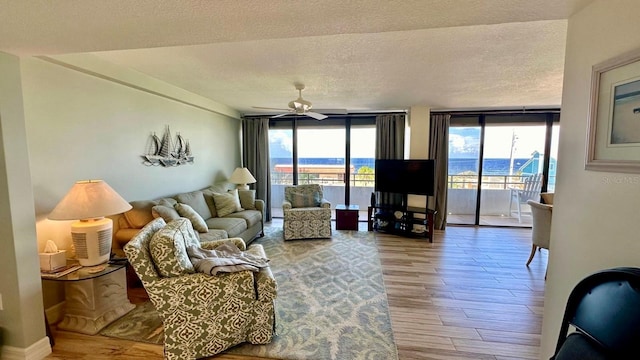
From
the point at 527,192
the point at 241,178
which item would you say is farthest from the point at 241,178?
the point at 527,192

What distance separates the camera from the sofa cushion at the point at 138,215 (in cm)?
308

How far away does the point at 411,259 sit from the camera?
3982 millimetres

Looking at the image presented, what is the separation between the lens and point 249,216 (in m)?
4.44

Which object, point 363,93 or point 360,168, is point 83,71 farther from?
point 360,168

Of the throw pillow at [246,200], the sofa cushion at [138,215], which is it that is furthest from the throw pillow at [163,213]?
the throw pillow at [246,200]

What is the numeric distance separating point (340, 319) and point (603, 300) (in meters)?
1.95

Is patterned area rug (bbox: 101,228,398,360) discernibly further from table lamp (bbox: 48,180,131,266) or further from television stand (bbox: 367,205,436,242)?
television stand (bbox: 367,205,436,242)

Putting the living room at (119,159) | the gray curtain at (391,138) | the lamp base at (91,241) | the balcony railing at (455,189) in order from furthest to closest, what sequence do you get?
the balcony railing at (455,189), the gray curtain at (391,138), the lamp base at (91,241), the living room at (119,159)

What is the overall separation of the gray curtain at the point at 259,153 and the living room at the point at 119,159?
2.04 m

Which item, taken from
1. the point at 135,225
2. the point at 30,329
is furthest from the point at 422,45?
the point at 30,329

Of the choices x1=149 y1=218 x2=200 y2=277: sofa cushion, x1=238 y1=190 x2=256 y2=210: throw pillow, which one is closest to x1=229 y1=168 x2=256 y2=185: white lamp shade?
x1=238 y1=190 x2=256 y2=210: throw pillow

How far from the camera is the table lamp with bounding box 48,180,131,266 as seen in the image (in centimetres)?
221

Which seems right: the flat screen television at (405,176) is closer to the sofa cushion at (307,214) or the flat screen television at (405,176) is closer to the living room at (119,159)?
the sofa cushion at (307,214)

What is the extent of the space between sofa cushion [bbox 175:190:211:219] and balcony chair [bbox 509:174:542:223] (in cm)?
604
